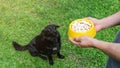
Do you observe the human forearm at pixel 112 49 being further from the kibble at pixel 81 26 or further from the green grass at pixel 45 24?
the green grass at pixel 45 24

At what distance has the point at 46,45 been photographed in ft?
12.3

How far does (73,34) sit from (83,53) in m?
1.53

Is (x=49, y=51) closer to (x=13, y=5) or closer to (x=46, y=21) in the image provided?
(x=46, y=21)

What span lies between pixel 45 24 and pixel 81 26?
197cm

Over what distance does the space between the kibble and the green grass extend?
4.43ft

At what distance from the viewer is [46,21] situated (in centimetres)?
464

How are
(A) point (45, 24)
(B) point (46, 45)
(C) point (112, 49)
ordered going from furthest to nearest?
(A) point (45, 24)
(B) point (46, 45)
(C) point (112, 49)

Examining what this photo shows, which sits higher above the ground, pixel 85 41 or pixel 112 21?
pixel 112 21

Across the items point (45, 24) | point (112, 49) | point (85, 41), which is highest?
point (112, 49)

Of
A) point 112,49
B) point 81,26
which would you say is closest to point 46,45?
point 81,26

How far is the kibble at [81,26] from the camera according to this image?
8.61 feet

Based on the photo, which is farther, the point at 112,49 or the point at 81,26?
the point at 81,26

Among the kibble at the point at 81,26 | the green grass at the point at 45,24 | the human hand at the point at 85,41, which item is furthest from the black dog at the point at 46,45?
the human hand at the point at 85,41

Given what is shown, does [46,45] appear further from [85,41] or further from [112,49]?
[112,49]
